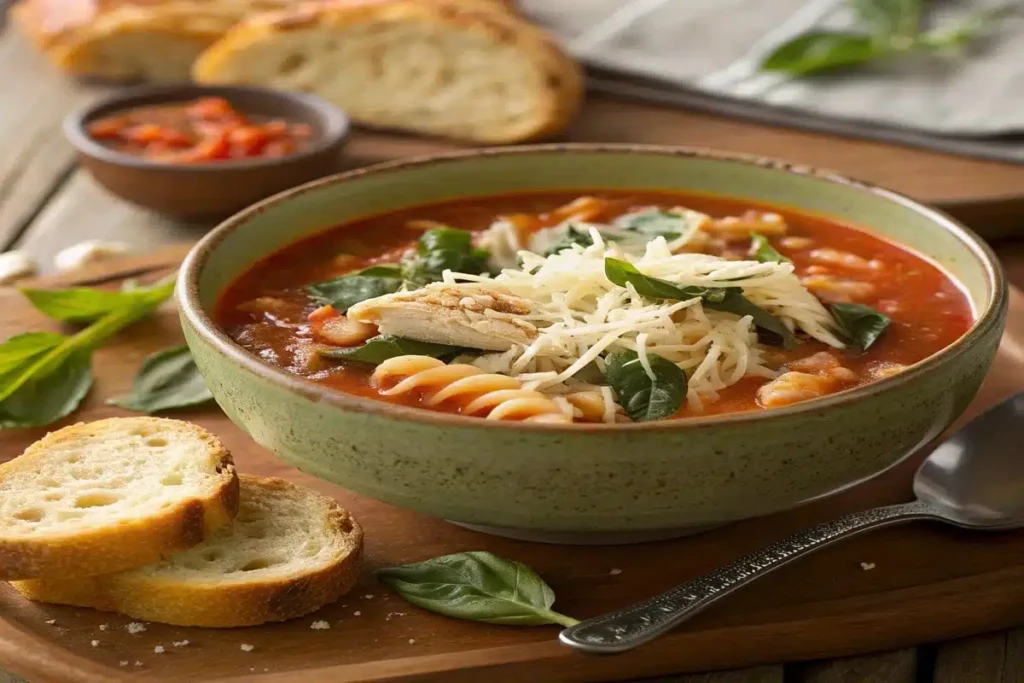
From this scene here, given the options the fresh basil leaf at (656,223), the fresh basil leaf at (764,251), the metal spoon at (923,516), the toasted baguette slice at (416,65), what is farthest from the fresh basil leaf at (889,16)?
the metal spoon at (923,516)

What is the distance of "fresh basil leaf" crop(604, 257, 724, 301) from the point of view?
3271 mm

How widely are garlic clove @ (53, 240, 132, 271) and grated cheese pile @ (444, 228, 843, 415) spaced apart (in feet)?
6.66

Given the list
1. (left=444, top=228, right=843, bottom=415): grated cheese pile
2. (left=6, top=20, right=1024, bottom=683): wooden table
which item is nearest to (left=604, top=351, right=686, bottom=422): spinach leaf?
(left=444, top=228, right=843, bottom=415): grated cheese pile

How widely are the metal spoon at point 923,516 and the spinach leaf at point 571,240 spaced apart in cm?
107

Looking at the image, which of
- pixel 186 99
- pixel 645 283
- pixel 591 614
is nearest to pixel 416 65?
pixel 186 99

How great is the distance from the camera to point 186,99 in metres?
6.29

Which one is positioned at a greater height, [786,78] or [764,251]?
[764,251]

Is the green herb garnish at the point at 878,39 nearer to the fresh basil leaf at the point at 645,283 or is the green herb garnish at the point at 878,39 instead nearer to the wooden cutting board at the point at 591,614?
the fresh basil leaf at the point at 645,283

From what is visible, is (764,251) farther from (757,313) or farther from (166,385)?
(166,385)

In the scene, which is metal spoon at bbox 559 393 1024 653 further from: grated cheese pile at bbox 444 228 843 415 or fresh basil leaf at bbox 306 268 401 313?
fresh basil leaf at bbox 306 268 401 313

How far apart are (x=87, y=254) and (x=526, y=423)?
2917mm

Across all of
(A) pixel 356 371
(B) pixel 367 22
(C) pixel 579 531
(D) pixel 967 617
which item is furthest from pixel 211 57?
(D) pixel 967 617

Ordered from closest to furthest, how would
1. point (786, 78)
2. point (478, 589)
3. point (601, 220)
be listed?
point (478, 589), point (601, 220), point (786, 78)

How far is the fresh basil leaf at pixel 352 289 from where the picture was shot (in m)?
3.56
